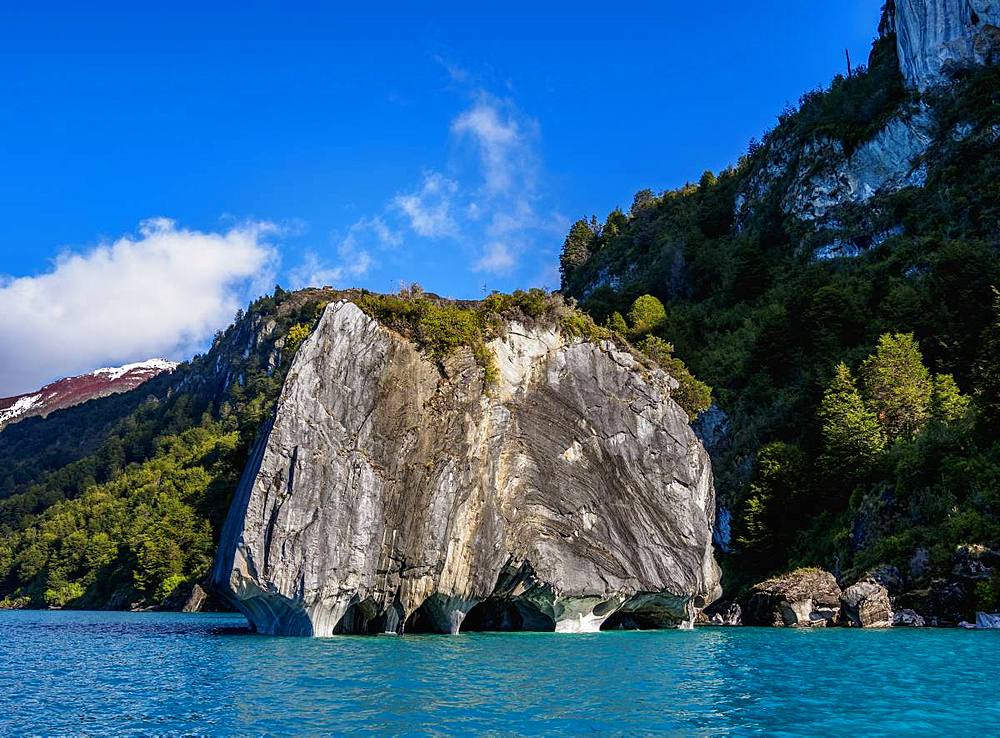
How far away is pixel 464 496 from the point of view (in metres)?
35.5

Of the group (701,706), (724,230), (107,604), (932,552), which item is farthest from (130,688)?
(724,230)

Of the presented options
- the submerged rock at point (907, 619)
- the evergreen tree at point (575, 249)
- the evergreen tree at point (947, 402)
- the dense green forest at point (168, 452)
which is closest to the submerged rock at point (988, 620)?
the submerged rock at point (907, 619)

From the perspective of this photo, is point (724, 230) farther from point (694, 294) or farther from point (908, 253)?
point (908, 253)

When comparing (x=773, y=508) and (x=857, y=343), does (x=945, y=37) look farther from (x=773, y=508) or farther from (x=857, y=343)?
(x=773, y=508)

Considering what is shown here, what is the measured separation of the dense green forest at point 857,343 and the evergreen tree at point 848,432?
119mm

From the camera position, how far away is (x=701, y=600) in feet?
144

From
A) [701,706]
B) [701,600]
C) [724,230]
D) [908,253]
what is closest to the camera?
[701,706]

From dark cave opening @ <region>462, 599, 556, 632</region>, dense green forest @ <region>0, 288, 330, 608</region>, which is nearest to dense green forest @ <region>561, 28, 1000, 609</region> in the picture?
dark cave opening @ <region>462, 599, 556, 632</region>

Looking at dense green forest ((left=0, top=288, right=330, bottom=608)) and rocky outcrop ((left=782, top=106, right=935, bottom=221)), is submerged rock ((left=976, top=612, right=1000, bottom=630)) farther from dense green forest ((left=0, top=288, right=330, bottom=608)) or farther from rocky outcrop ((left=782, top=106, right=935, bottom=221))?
rocky outcrop ((left=782, top=106, right=935, bottom=221))

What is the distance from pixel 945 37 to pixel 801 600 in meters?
58.8

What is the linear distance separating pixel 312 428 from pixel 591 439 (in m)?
14.3

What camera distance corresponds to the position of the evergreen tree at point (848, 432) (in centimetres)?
4922

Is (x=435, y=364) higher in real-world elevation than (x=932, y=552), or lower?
higher

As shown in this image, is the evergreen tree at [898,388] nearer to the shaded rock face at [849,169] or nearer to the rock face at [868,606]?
the rock face at [868,606]
